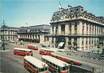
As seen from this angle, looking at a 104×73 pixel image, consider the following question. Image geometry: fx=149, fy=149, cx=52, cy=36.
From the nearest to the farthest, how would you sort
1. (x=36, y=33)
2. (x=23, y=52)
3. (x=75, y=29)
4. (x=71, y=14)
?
(x=23, y=52) → (x=75, y=29) → (x=71, y=14) → (x=36, y=33)

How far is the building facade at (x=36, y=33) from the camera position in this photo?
304 ft

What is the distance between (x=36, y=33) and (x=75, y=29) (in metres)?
34.3

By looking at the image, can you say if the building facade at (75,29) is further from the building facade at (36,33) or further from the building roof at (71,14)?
the building facade at (36,33)

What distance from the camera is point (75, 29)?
69.1 metres

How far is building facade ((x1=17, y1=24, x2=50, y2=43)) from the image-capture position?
92656 mm

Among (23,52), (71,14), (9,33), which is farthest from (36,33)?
(23,52)

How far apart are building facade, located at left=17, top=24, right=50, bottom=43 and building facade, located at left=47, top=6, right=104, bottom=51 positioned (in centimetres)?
1203

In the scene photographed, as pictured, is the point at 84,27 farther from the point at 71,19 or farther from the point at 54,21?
the point at 54,21

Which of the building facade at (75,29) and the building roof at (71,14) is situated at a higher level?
the building roof at (71,14)

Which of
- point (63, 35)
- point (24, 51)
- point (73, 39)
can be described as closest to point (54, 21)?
point (63, 35)

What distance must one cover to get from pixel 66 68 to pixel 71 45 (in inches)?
1561

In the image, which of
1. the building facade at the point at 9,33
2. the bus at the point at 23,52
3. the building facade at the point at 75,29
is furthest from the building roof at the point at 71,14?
the building facade at the point at 9,33

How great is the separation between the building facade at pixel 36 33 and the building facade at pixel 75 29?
1203 cm

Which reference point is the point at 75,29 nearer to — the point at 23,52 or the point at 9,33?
the point at 23,52
